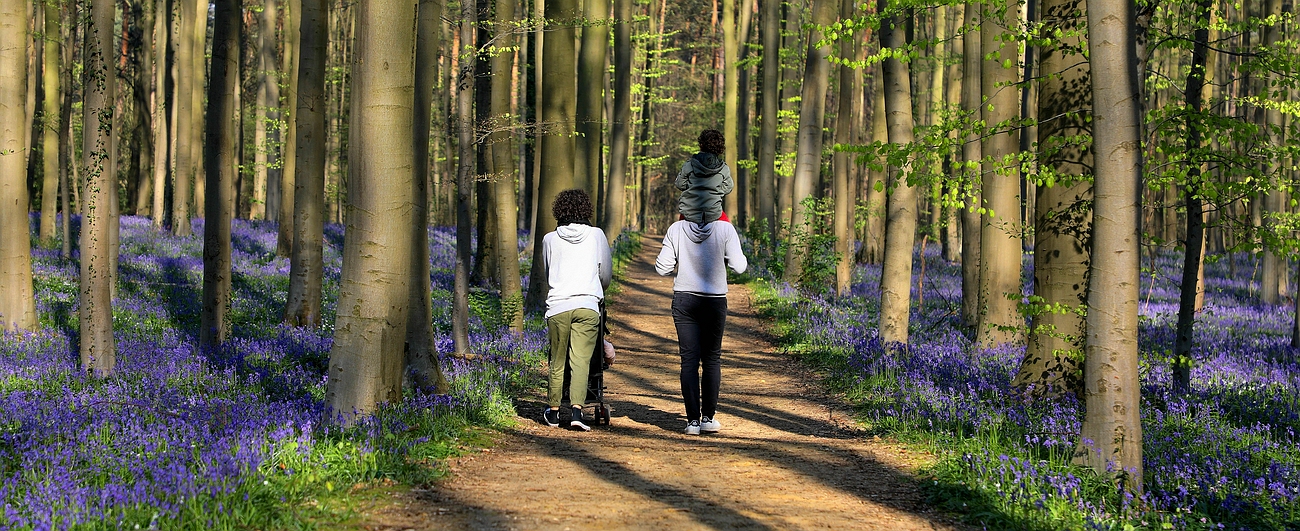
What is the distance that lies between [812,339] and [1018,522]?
8052 mm

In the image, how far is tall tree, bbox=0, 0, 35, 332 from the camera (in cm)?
1064

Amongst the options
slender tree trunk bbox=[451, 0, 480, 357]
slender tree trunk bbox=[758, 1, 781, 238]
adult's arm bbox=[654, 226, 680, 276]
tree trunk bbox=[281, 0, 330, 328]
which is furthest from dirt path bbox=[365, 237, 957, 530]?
slender tree trunk bbox=[758, 1, 781, 238]

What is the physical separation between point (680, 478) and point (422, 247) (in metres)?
4.05

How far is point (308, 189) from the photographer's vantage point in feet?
39.8

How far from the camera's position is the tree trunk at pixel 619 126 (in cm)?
2264

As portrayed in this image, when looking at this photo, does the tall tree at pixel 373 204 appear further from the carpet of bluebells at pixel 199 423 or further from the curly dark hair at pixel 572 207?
the curly dark hair at pixel 572 207

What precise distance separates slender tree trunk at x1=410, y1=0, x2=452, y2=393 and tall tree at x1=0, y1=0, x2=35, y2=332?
5.09m

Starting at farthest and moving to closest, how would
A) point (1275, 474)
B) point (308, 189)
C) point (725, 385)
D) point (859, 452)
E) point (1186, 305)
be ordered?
point (308, 189) → point (725, 385) → point (1186, 305) → point (859, 452) → point (1275, 474)

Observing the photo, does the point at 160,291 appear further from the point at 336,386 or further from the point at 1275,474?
the point at 1275,474

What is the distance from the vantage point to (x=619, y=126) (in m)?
27.8

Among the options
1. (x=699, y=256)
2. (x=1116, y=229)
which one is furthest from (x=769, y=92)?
(x=1116, y=229)

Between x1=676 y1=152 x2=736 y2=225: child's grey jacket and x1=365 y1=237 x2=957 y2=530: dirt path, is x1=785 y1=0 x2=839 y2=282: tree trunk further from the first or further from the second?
x1=676 y1=152 x2=736 y2=225: child's grey jacket

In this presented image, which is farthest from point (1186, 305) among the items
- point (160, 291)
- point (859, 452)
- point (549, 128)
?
point (160, 291)

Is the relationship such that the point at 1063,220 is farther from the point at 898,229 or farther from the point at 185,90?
the point at 185,90
